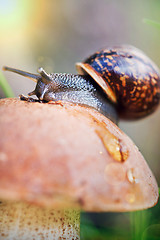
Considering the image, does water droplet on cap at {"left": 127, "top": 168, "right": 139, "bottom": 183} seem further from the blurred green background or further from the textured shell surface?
the blurred green background

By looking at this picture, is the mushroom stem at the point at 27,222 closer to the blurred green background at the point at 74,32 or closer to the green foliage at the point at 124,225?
the green foliage at the point at 124,225

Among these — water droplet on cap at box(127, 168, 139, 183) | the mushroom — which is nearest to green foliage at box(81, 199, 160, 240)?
the mushroom

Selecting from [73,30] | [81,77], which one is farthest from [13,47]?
[81,77]

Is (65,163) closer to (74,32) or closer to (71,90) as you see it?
(71,90)

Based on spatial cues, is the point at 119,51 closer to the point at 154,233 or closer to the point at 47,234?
the point at 47,234

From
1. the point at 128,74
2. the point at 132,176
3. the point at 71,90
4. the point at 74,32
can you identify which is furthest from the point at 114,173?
the point at 74,32
